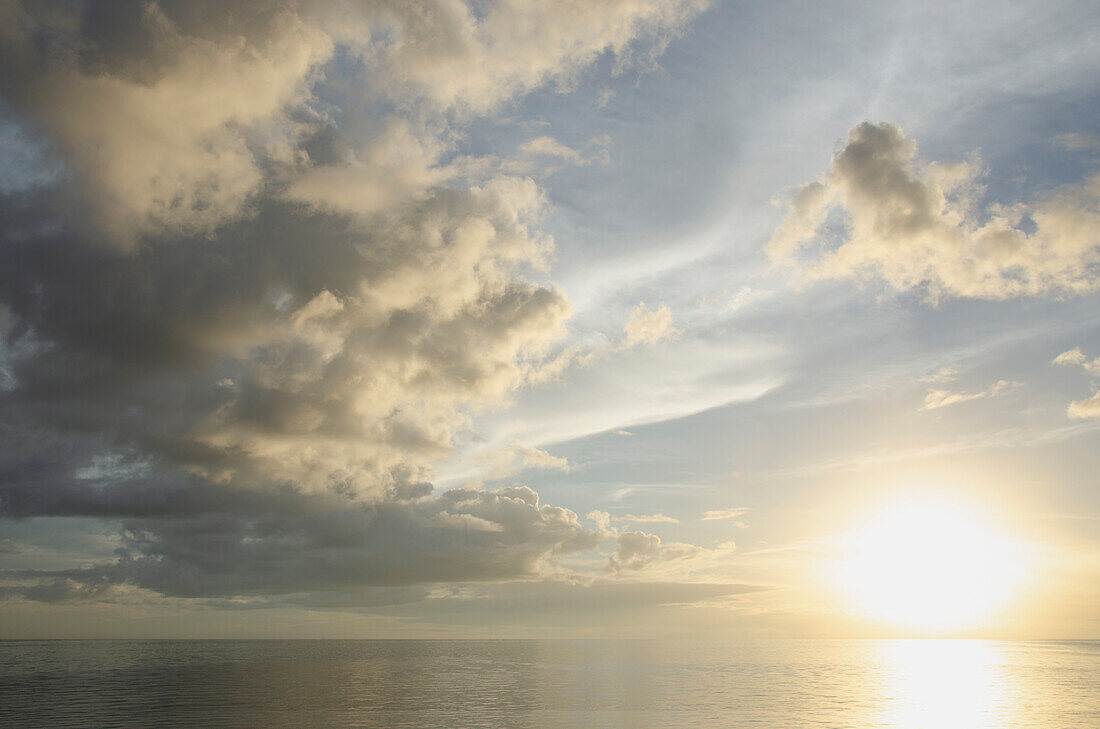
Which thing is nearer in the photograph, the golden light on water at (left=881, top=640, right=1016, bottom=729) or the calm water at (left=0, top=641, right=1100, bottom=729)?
the calm water at (left=0, top=641, right=1100, bottom=729)

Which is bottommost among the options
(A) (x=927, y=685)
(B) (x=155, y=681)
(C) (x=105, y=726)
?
(A) (x=927, y=685)

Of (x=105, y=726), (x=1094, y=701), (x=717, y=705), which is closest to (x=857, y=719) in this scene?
(x=717, y=705)

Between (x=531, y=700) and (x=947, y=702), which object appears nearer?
(x=531, y=700)

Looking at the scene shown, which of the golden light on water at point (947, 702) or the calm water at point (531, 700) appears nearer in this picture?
the calm water at point (531, 700)

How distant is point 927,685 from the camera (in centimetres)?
15988

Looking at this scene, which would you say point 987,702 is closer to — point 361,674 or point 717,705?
point 717,705

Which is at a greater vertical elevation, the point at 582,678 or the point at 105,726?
the point at 105,726

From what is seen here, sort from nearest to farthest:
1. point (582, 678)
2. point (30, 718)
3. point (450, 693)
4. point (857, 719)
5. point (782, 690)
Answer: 1. point (30, 718)
2. point (857, 719)
3. point (450, 693)
4. point (782, 690)
5. point (582, 678)

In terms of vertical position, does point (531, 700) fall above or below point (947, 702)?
above

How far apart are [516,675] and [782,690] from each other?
6538 centimetres

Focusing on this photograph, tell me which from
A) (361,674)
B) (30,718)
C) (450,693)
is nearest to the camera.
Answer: (30,718)

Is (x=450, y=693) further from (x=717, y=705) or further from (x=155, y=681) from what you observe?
(x=155, y=681)

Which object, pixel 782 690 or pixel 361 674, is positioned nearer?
pixel 782 690

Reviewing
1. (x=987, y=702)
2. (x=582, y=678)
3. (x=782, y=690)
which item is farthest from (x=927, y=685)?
(x=582, y=678)
